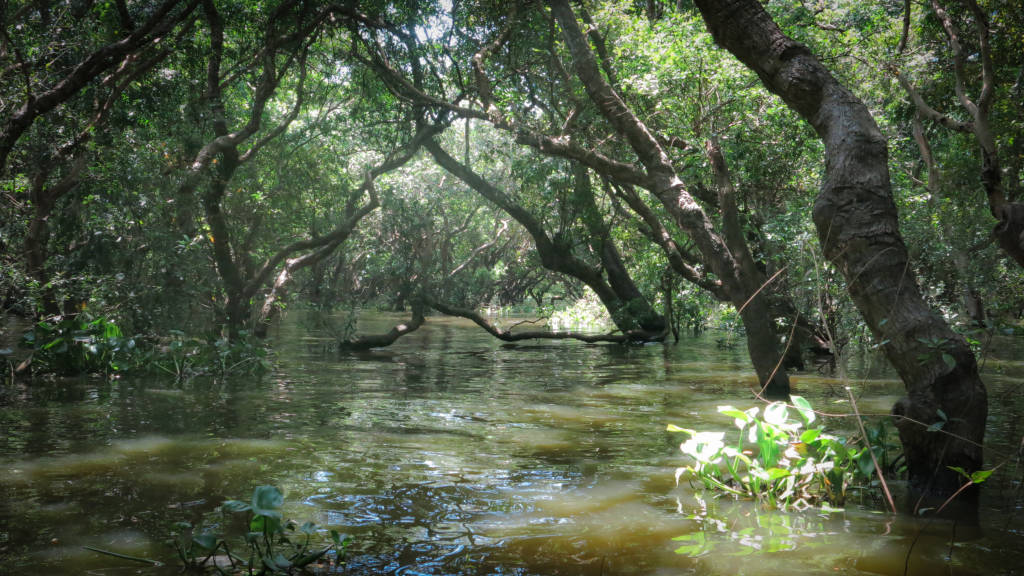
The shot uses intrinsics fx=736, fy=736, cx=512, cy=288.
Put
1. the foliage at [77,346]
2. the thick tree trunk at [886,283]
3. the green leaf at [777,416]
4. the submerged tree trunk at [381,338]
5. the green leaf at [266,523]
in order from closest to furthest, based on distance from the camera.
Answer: the green leaf at [266,523] < the thick tree trunk at [886,283] < the green leaf at [777,416] < the foliage at [77,346] < the submerged tree trunk at [381,338]

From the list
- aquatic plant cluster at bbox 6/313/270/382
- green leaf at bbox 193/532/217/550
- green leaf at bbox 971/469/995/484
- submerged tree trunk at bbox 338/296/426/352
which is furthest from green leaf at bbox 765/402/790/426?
submerged tree trunk at bbox 338/296/426/352

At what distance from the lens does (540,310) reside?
56.4 feet

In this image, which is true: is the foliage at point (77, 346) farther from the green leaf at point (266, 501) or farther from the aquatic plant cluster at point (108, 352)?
the green leaf at point (266, 501)

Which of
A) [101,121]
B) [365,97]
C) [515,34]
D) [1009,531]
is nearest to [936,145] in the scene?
[515,34]

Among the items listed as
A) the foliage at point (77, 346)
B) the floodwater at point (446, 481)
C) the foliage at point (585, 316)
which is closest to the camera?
the floodwater at point (446, 481)

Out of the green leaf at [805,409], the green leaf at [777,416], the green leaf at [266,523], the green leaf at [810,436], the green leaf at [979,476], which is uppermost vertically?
the green leaf at [805,409]

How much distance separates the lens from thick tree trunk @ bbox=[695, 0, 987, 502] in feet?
12.9

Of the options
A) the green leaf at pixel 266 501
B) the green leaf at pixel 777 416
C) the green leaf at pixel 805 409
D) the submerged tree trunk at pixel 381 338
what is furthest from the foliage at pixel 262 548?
the submerged tree trunk at pixel 381 338

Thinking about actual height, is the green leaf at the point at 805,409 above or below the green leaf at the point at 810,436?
above

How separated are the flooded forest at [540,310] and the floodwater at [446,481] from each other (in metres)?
0.03

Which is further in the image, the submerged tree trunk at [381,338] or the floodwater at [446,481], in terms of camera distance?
the submerged tree trunk at [381,338]

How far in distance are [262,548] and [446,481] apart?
1505mm

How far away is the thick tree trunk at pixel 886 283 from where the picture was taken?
393cm

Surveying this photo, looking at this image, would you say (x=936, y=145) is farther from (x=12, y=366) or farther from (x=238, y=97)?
(x=12, y=366)
